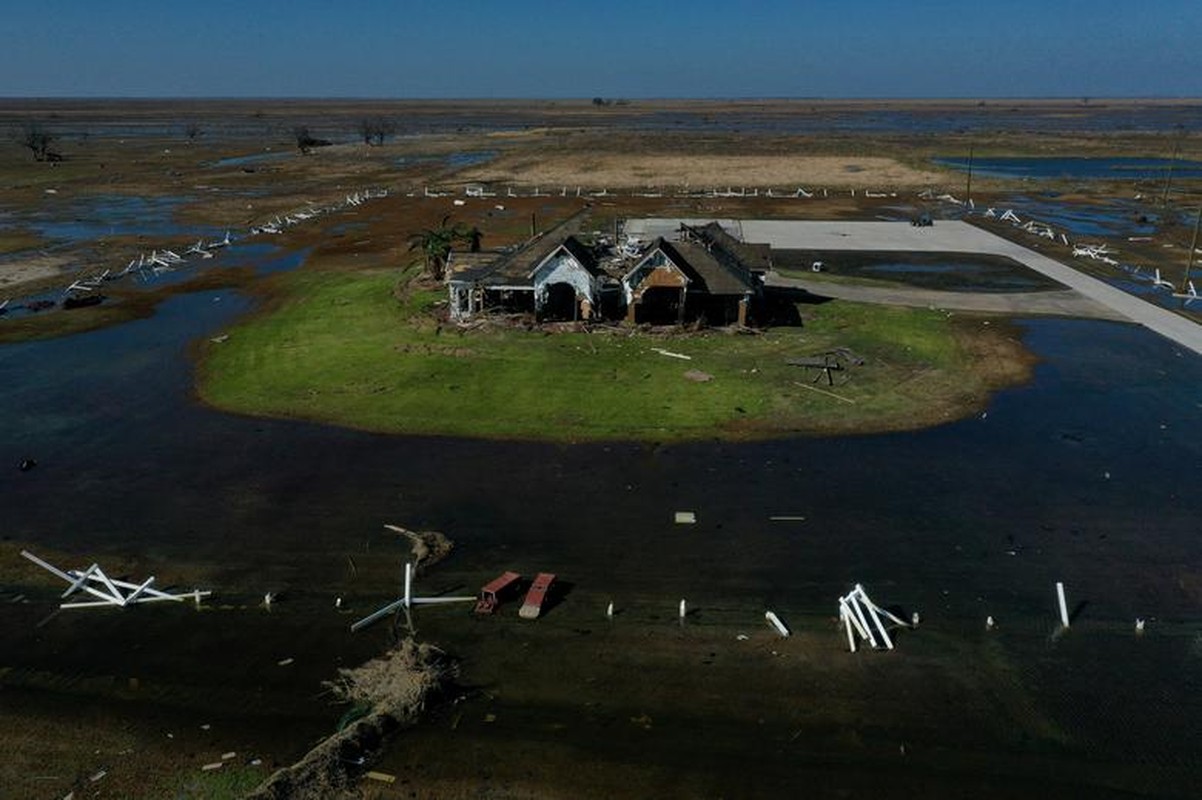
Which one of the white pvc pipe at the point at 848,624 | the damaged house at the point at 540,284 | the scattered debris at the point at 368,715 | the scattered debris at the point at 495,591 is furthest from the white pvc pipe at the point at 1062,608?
the damaged house at the point at 540,284

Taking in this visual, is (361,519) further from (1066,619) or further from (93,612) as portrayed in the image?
(1066,619)

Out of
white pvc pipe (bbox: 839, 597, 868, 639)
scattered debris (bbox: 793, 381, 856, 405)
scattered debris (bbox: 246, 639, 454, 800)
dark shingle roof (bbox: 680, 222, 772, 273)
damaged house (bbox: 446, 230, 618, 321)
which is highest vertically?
dark shingle roof (bbox: 680, 222, 772, 273)

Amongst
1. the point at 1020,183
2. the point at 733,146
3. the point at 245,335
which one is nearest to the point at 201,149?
the point at 733,146

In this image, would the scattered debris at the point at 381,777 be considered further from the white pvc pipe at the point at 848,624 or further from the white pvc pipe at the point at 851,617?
the white pvc pipe at the point at 851,617

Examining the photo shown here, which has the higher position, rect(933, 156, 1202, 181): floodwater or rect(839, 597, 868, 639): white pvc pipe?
rect(933, 156, 1202, 181): floodwater

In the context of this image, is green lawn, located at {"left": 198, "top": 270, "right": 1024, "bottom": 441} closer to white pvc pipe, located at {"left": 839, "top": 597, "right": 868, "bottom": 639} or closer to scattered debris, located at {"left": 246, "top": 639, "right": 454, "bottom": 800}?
white pvc pipe, located at {"left": 839, "top": 597, "right": 868, "bottom": 639}

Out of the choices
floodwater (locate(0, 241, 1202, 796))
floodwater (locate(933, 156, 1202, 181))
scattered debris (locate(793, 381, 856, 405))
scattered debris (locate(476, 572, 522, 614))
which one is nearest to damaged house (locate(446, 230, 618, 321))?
scattered debris (locate(793, 381, 856, 405))
